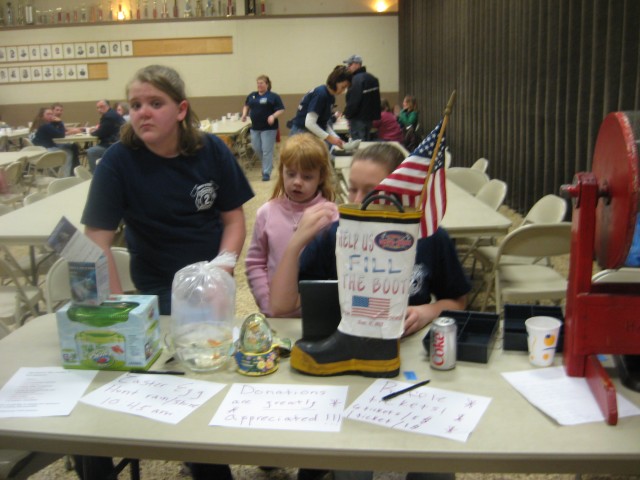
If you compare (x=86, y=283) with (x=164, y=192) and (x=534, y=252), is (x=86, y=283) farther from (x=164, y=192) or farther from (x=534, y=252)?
(x=534, y=252)

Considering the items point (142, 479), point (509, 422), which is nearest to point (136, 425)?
point (509, 422)

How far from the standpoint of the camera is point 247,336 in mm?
1562

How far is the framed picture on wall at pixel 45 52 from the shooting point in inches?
577

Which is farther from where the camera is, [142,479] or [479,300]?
[479,300]

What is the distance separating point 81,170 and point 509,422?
550cm

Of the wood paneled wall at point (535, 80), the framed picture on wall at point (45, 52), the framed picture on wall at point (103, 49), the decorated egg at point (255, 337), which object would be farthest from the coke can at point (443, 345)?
the framed picture on wall at point (45, 52)

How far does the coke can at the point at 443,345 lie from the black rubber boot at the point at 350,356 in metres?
0.10

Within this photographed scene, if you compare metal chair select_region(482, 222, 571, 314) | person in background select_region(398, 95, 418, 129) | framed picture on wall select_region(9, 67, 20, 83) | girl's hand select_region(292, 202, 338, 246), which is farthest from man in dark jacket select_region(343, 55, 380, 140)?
framed picture on wall select_region(9, 67, 20, 83)

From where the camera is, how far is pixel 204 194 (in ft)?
7.39

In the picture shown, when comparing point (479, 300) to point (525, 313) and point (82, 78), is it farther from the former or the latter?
point (82, 78)

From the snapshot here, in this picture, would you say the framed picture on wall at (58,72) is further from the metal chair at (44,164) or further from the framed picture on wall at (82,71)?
the metal chair at (44,164)

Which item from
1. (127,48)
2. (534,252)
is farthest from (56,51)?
(534,252)

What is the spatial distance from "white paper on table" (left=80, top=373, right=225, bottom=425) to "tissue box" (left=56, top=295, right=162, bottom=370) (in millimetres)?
56

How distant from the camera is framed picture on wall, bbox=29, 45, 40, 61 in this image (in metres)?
14.7
